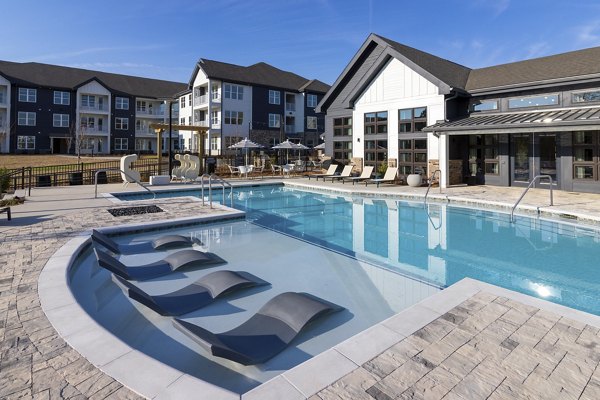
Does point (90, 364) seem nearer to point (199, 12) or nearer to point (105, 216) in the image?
point (105, 216)

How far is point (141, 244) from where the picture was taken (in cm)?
847

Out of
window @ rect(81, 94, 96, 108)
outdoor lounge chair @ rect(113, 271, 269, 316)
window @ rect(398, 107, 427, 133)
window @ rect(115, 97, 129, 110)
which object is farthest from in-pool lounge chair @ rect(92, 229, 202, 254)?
window @ rect(115, 97, 129, 110)

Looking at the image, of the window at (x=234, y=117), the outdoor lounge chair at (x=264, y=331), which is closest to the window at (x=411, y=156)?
the outdoor lounge chair at (x=264, y=331)

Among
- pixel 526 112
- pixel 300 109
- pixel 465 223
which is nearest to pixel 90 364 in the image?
pixel 465 223

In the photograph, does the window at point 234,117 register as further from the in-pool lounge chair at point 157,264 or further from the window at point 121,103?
the in-pool lounge chair at point 157,264

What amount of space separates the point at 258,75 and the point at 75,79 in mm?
25983

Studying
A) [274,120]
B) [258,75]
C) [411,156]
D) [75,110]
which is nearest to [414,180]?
[411,156]

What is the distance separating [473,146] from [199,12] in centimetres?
1646

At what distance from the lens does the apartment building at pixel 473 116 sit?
49.9 feet

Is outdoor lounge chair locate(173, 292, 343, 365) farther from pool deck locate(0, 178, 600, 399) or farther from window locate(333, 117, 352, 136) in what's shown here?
window locate(333, 117, 352, 136)

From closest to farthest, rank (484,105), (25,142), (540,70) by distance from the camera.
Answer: (540,70) < (484,105) < (25,142)

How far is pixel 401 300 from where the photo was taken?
5.54 metres

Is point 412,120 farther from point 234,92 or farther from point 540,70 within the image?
point 234,92

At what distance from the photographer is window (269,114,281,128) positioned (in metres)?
40.7
